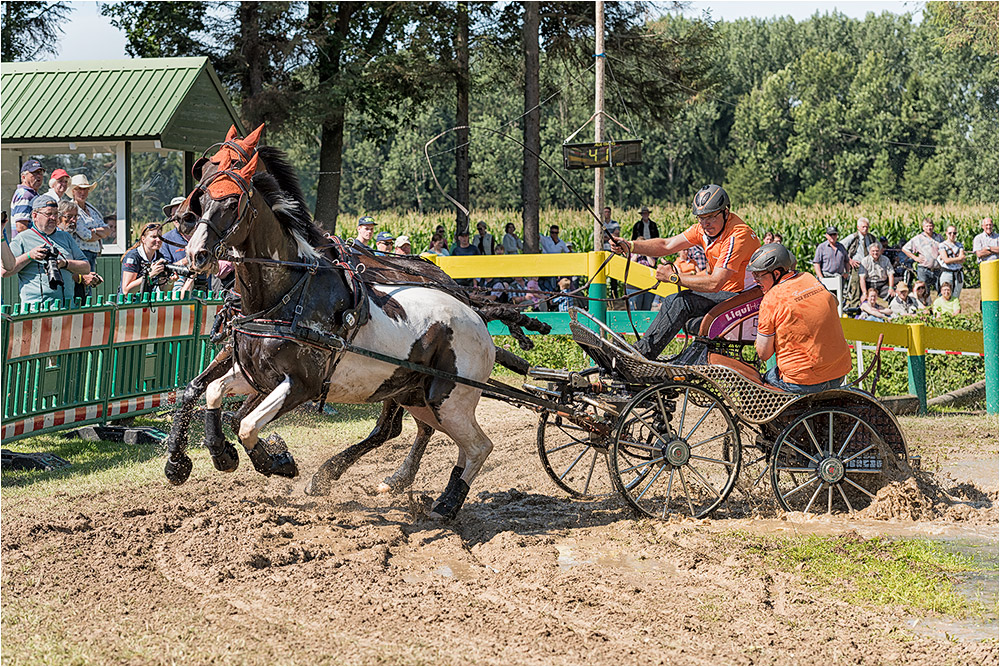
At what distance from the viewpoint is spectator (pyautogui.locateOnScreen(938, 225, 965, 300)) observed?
68.5 feet

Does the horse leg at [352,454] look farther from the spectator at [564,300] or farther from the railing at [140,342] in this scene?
the spectator at [564,300]

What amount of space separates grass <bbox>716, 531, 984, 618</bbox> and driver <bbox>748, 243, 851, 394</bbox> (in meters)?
1.14

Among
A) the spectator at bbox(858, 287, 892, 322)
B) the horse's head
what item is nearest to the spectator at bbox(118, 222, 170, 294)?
the horse's head

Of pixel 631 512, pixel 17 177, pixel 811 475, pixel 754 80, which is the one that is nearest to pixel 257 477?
pixel 631 512

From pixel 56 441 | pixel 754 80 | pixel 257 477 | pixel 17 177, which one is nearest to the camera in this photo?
pixel 257 477

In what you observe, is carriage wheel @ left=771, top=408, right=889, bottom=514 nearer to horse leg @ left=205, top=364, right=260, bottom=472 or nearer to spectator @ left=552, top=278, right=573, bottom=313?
horse leg @ left=205, top=364, right=260, bottom=472

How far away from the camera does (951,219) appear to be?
32.2 metres

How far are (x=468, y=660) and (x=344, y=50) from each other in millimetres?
20069

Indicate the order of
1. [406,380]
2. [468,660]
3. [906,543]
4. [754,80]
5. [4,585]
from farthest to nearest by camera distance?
1. [754,80]
2. [406,380]
3. [906,543]
4. [4,585]
5. [468,660]

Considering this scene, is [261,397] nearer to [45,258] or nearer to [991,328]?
[45,258]

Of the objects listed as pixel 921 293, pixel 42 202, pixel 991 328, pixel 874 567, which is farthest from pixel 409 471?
pixel 921 293

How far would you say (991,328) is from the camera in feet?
37.3

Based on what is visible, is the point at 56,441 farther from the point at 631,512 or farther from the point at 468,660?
the point at 468,660

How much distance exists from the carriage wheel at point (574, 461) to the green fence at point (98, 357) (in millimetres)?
3854
